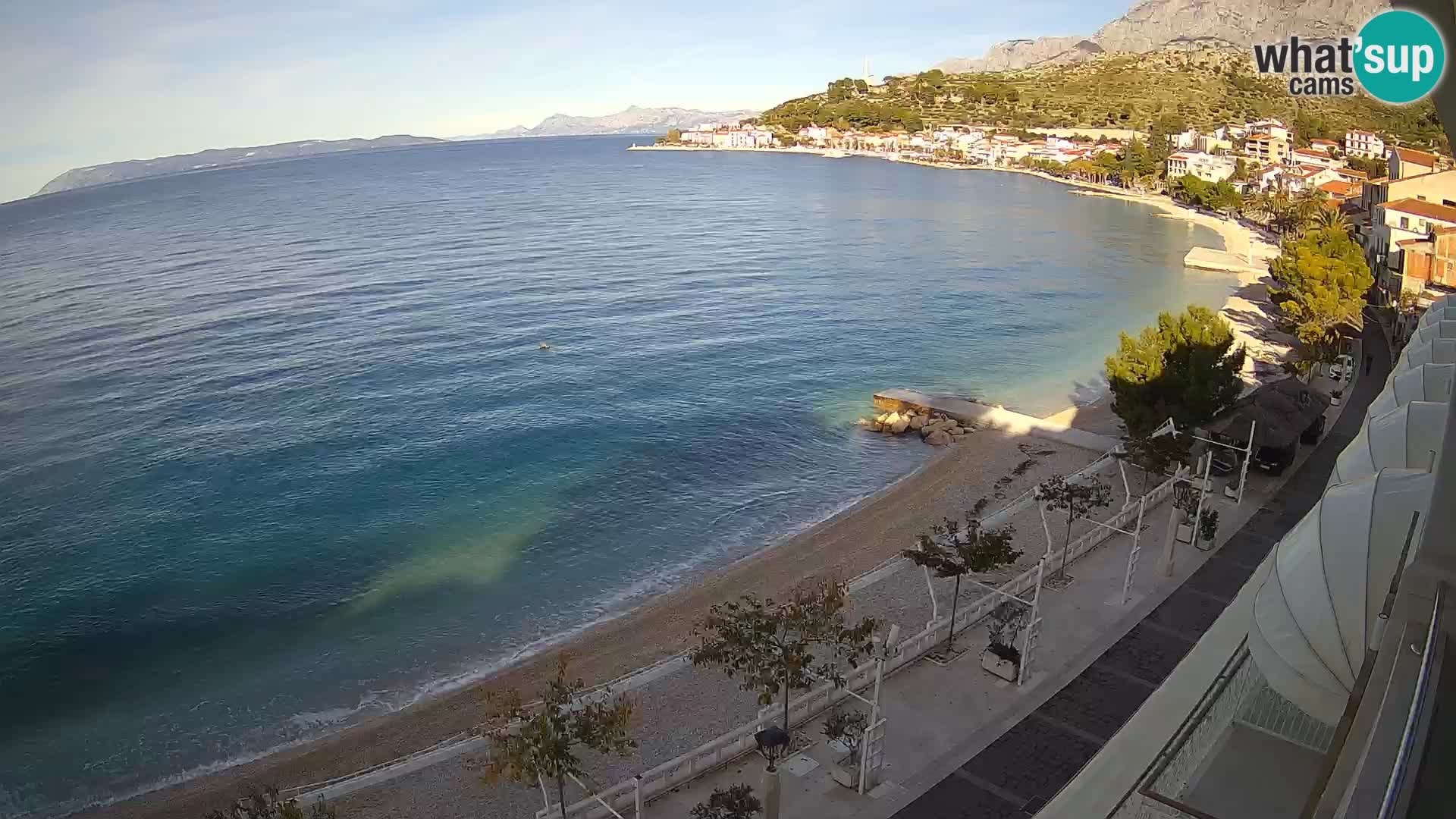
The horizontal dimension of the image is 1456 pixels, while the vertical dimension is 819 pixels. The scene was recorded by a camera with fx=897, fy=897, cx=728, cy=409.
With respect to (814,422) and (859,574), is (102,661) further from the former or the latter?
(814,422)

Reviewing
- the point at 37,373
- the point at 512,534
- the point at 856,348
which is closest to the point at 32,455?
the point at 37,373

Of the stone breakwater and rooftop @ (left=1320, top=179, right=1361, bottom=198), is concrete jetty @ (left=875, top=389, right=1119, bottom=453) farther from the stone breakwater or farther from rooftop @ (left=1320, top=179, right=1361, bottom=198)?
rooftop @ (left=1320, top=179, right=1361, bottom=198)

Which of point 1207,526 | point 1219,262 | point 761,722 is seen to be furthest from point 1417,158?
point 761,722

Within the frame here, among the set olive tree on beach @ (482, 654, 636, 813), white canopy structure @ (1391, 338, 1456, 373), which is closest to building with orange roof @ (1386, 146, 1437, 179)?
white canopy structure @ (1391, 338, 1456, 373)

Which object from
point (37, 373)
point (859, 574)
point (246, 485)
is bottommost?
point (859, 574)
